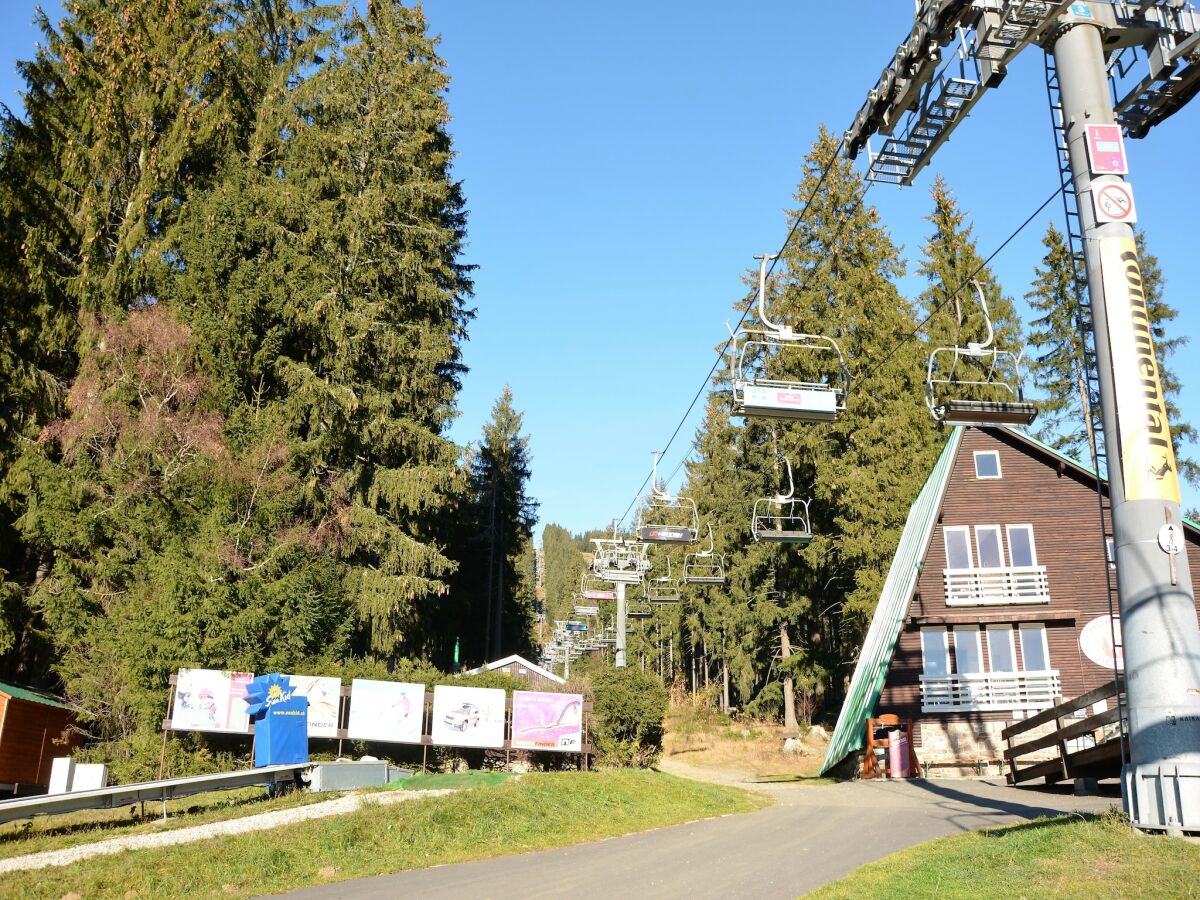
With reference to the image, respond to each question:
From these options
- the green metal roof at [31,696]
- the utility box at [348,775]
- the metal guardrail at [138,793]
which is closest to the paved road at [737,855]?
the metal guardrail at [138,793]

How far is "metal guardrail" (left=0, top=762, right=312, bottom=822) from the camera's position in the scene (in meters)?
11.5

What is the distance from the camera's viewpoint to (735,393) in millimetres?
13938

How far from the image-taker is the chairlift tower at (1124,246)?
883cm

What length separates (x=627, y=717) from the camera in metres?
24.3

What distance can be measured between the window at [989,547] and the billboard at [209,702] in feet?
64.7

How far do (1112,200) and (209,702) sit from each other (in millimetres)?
18616

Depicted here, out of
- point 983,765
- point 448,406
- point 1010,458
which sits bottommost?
point 983,765

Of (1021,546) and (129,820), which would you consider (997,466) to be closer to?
(1021,546)

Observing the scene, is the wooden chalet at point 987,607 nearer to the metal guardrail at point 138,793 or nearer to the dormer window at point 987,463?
the dormer window at point 987,463

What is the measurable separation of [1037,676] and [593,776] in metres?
13.6

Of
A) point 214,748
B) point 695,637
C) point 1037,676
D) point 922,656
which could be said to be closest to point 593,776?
point 214,748

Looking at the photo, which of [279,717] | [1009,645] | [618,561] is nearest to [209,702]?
[279,717]

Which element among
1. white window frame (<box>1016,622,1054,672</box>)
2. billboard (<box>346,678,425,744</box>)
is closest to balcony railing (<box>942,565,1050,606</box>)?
white window frame (<box>1016,622,1054,672</box>)

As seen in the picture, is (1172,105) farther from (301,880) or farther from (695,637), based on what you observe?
(695,637)
